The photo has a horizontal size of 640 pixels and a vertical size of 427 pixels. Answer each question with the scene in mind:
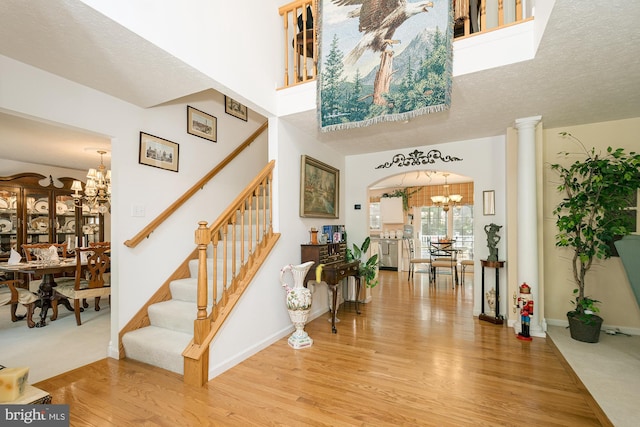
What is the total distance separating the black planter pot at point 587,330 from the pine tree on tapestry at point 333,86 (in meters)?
3.26

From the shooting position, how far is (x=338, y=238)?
169 inches

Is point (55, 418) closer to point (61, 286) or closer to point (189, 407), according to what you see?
point (189, 407)

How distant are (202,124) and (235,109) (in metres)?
0.78

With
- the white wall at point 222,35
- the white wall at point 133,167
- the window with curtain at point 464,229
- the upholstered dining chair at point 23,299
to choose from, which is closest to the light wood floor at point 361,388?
the white wall at point 133,167

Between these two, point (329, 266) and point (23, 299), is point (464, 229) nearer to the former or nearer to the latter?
point (329, 266)

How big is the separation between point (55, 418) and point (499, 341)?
375cm

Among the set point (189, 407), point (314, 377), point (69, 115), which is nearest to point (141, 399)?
point (189, 407)

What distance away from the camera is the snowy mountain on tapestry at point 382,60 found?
2534 mm

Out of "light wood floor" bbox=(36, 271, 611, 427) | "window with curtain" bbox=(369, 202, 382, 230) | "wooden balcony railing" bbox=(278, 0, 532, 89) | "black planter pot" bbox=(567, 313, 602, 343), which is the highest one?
"wooden balcony railing" bbox=(278, 0, 532, 89)

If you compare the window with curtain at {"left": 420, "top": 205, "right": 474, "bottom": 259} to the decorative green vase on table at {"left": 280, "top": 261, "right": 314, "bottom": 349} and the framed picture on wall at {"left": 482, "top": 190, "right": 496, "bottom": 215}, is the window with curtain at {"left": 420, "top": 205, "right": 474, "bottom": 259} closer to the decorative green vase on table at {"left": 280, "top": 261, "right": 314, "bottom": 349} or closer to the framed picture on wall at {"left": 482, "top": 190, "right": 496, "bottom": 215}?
the framed picture on wall at {"left": 482, "top": 190, "right": 496, "bottom": 215}

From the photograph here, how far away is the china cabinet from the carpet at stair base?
3.36 metres

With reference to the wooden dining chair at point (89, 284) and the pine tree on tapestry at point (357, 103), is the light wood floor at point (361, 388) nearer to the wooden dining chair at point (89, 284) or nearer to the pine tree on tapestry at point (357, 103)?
the wooden dining chair at point (89, 284)

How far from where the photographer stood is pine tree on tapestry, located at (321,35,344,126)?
2.98m

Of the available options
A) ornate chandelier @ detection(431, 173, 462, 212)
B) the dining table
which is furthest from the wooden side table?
the dining table
